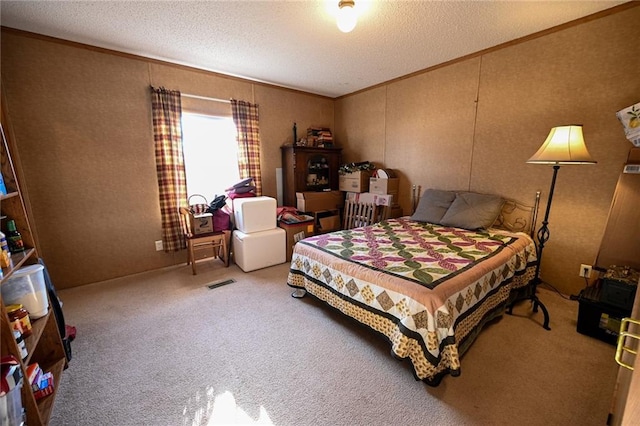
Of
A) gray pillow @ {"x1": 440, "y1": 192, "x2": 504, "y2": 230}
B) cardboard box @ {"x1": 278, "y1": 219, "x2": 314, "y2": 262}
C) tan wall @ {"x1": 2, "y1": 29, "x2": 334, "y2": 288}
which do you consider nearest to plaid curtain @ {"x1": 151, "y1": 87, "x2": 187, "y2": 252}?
tan wall @ {"x1": 2, "y1": 29, "x2": 334, "y2": 288}

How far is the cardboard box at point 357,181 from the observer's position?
410 centimetres

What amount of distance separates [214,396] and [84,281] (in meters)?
2.48

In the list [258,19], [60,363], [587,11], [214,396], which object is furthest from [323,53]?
[60,363]

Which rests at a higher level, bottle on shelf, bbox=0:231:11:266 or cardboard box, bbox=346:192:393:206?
bottle on shelf, bbox=0:231:11:266

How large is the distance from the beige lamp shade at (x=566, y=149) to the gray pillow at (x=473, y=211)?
0.85 metres

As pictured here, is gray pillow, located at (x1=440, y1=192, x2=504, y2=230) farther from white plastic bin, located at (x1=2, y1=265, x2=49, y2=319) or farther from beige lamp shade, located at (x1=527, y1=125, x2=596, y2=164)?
white plastic bin, located at (x1=2, y1=265, x2=49, y2=319)

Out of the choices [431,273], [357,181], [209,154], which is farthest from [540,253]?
[209,154]

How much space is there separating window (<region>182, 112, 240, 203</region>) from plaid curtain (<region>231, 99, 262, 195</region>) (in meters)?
0.09

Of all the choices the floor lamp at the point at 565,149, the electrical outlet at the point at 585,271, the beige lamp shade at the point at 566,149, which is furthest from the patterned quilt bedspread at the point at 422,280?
the beige lamp shade at the point at 566,149

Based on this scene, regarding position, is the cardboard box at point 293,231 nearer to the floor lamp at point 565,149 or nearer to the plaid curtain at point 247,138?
the plaid curtain at point 247,138

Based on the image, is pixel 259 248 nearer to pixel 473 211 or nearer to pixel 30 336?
pixel 30 336

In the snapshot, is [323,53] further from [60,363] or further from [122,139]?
[60,363]

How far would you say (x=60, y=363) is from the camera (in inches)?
65.5

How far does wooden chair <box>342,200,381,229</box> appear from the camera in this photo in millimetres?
3895
